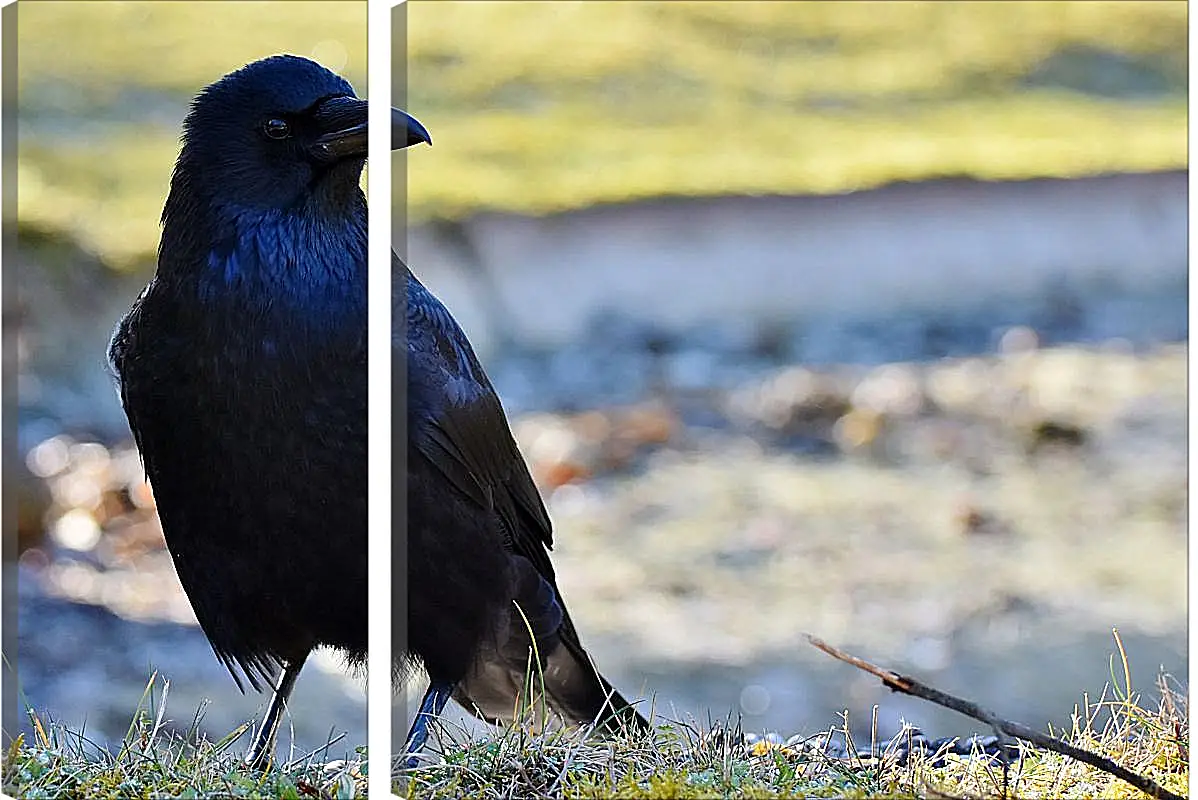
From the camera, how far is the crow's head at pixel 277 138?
2.40 meters

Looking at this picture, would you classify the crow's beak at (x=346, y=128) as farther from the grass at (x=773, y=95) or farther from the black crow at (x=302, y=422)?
the grass at (x=773, y=95)

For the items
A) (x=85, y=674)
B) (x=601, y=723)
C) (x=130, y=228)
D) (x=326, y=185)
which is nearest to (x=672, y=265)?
(x=326, y=185)

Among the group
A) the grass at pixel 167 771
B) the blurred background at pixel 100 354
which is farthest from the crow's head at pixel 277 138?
the grass at pixel 167 771

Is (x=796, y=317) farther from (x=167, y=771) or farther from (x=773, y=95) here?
(x=167, y=771)

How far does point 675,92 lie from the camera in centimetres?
230

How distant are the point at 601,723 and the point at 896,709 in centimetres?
51

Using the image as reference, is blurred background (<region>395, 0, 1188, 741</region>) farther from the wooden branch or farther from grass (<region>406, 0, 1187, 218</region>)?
the wooden branch

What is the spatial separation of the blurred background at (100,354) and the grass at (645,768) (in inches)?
7.7

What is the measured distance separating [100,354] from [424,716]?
1.14m

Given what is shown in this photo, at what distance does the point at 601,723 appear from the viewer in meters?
2.42

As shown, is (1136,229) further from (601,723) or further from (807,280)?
(601,723)

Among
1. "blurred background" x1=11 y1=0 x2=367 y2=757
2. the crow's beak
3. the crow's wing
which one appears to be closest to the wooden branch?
the crow's wing

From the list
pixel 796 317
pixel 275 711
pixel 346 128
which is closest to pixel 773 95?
pixel 796 317

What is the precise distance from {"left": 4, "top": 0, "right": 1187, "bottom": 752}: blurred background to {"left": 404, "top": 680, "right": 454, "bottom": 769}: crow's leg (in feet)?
0.75
